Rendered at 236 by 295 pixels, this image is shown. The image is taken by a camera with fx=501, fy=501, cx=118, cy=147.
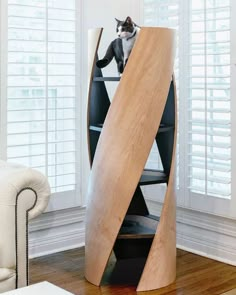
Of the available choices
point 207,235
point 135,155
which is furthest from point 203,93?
point 207,235

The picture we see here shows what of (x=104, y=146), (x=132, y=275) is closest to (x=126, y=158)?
(x=104, y=146)

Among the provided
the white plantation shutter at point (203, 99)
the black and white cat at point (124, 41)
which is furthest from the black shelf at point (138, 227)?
the black and white cat at point (124, 41)

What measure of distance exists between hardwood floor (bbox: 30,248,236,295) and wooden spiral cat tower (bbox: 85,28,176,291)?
0.07 m

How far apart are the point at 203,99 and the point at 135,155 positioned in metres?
0.74

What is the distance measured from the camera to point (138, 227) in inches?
112

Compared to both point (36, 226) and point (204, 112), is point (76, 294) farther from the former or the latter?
point (204, 112)

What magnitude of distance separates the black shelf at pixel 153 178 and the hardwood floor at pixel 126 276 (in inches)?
21.9

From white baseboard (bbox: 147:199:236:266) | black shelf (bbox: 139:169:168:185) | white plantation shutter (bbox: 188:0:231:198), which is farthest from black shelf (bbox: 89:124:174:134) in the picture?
white baseboard (bbox: 147:199:236:266)

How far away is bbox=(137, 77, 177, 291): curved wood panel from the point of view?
262 centimetres

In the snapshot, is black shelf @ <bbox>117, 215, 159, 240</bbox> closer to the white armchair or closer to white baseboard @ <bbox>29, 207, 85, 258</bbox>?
white baseboard @ <bbox>29, 207, 85, 258</bbox>

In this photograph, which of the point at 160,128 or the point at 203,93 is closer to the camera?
the point at 160,128

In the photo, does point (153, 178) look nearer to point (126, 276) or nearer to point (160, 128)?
point (160, 128)

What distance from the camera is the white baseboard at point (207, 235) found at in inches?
118

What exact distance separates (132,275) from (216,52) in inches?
54.1
